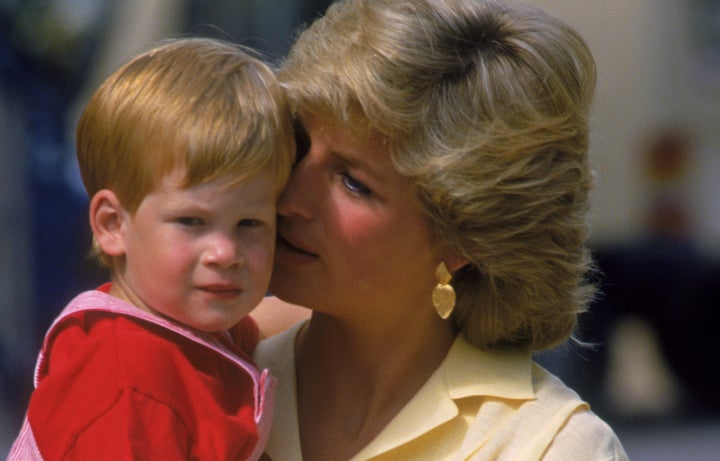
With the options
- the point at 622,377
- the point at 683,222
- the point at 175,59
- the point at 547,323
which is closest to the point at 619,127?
the point at 683,222

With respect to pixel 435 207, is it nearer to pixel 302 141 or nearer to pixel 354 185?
pixel 354 185

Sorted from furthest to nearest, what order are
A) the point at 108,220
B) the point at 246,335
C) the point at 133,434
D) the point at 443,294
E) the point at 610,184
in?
the point at 610,184 < the point at 246,335 < the point at 443,294 < the point at 108,220 < the point at 133,434

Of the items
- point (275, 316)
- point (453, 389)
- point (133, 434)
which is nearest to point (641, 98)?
point (275, 316)

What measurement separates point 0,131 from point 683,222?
3282 mm

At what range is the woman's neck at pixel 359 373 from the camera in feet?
8.74

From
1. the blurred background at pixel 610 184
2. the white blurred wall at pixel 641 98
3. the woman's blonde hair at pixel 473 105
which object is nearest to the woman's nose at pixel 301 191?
the woman's blonde hair at pixel 473 105

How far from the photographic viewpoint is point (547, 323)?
2.76m

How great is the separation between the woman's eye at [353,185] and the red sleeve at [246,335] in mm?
413

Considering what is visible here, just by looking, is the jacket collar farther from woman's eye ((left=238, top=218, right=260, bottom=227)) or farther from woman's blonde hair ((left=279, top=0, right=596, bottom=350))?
woman's eye ((left=238, top=218, right=260, bottom=227))

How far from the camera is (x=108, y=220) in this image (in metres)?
2.36

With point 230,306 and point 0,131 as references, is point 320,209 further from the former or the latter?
point 0,131

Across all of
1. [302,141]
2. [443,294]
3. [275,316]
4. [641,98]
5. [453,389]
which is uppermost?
[302,141]

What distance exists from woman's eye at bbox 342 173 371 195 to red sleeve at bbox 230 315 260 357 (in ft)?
1.35

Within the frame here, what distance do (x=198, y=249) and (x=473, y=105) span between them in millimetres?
595
